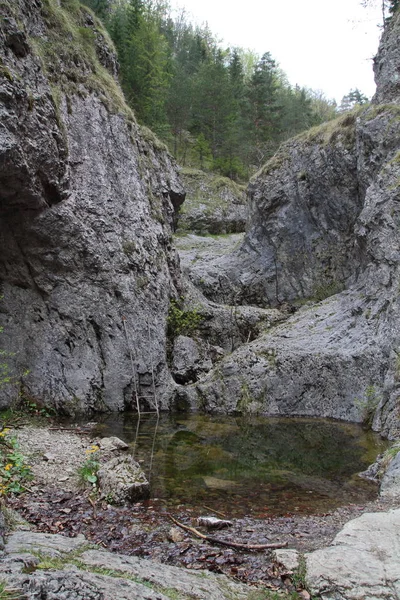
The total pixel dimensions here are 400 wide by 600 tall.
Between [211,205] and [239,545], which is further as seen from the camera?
[211,205]

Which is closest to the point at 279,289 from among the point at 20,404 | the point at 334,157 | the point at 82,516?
the point at 334,157

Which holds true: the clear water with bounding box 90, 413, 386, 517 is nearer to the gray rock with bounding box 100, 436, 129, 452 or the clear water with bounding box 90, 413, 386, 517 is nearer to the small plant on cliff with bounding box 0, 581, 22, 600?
the gray rock with bounding box 100, 436, 129, 452

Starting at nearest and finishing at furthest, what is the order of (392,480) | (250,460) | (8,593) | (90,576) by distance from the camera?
(8,593)
(90,576)
(392,480)
(250,460)

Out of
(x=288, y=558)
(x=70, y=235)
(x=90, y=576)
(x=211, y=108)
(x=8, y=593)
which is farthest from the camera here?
(x=211, y=108)

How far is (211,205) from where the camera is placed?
112 feet

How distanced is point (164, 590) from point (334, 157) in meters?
22.3

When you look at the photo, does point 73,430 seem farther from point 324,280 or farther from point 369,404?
point 324,280

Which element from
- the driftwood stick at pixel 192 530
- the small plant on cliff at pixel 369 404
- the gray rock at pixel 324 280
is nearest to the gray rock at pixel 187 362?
the gray rock at pixel 324 280

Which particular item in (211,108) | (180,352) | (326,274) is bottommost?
(180,352)

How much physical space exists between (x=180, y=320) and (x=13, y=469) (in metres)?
11.3

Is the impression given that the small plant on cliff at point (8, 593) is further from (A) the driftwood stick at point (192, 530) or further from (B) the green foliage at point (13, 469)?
(B) the green foliage at point (13, 469)

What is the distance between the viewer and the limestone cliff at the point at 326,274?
14.1m

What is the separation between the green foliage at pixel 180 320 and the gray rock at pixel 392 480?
425 inches

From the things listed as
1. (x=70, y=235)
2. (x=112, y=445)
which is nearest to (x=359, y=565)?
(x=112, y=445)
